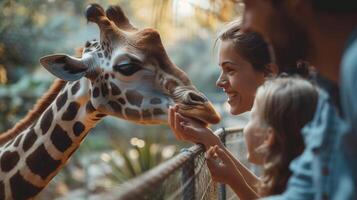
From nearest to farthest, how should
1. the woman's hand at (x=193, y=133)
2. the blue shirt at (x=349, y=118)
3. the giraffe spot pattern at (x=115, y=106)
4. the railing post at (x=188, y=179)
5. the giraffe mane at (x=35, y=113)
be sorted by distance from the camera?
the blue shirt at (x=349, y=118), the railing post at (x=188, y=179), the woman's hand at (x=193, y=133), the giraffe spot pattern at (x=115, y=106), the giraffe mane at (x=35, y=113)

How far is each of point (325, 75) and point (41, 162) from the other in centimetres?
210

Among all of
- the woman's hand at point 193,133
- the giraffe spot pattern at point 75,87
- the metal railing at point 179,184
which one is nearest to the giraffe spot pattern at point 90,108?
the giraffe spot pattern at point 75,87

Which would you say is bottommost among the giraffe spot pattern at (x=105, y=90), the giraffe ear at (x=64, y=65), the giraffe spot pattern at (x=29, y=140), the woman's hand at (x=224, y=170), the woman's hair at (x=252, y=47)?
the giraffe spot pattern at (x=29, y=140)

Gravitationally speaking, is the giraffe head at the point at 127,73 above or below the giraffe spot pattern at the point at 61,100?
above

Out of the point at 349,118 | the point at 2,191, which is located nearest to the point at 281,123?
the point at 349,118

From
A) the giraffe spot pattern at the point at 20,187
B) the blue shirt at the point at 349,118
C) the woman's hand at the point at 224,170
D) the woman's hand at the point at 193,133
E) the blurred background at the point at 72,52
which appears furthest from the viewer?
the blurred background at the point at 72,52

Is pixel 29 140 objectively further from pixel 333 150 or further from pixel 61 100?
pixel 333 150

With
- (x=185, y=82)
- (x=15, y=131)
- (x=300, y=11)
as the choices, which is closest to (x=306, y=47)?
(x=300, y=11)

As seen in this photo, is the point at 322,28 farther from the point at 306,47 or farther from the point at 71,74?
the point at 71,74

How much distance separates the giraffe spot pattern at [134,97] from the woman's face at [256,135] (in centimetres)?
139

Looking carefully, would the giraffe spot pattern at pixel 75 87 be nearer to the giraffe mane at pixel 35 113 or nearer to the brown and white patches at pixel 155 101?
the giraffe mane at pixel 35 113

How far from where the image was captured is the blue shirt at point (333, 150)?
3.46 ft

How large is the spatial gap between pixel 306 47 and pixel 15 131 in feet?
7.77

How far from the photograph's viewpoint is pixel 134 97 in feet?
10.4
